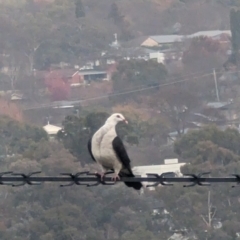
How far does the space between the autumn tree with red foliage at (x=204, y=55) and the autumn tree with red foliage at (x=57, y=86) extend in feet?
15.9

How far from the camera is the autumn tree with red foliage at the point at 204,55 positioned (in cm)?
4656

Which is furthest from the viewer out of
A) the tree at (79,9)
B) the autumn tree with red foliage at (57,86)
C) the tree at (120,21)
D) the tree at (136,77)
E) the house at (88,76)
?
the tree at (120,21)

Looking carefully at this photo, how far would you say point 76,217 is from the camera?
1856 cm

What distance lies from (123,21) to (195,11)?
356 centimetres

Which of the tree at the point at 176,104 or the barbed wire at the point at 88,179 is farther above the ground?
the tree at the point at 176,104

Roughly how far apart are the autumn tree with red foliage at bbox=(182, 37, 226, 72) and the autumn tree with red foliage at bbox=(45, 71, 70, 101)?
191 inches

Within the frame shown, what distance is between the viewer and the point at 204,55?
4753 centimetres

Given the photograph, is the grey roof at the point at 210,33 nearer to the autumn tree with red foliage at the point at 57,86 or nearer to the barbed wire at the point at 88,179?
the autumn tree with red foliage at the point at 57,86

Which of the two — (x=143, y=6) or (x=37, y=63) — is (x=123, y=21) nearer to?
(x=143, y=6)

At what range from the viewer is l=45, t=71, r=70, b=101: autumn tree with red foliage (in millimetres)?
44691

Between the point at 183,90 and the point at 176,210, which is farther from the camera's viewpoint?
the point at 183,90

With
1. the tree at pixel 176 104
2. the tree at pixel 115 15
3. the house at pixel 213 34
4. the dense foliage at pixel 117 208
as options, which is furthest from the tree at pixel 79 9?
the dense foliage at pixel 117 208

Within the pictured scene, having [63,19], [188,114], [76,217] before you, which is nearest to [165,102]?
[188,114]

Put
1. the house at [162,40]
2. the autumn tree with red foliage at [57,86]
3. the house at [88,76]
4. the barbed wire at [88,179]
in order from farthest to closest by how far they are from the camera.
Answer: the house at [162,40] → the house at [88,76] → the autumn tree with red foliage at [57,86] → the barbed wire at [88,179]
